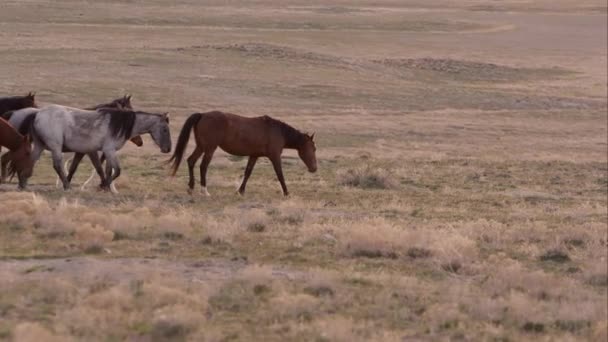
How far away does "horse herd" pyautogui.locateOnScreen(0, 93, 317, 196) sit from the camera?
60.0 ft

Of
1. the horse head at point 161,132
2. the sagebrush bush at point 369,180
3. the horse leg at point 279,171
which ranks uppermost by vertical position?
the horse head at point 161,132

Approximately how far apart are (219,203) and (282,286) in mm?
7617

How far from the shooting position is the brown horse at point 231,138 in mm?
19719

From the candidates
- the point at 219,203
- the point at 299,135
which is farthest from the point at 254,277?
the point at 299,135

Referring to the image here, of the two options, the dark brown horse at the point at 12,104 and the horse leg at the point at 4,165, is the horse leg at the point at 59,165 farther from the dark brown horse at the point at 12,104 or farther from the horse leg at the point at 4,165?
the dark brown horse at the point at 12,104

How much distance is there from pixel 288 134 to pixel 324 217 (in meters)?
4.10

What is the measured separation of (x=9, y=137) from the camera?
711 inches

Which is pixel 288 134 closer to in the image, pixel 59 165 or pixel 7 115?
pixel 59 165

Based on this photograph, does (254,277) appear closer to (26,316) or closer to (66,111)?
(26,316)

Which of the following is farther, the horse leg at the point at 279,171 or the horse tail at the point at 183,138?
the horse leg at the point at 279,171

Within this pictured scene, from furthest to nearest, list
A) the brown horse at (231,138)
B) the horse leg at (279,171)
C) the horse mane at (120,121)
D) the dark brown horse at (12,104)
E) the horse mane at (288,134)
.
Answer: the horse mane at (288,134) → the horse leg at (279,171) → the dark brown horse at (12,104) → the brown horse at (231,138) → the horse mane at (120,121)

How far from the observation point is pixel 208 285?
11.0 m

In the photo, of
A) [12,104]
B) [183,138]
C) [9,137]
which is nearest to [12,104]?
[12,104]

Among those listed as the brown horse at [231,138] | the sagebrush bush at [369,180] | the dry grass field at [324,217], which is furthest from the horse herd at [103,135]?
the sagebrush bush at [369,180]
